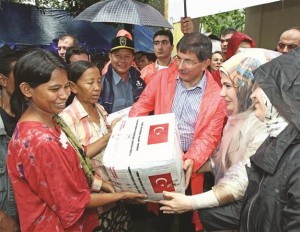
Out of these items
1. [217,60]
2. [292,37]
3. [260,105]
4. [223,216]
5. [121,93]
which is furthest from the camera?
[217,60]

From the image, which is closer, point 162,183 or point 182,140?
point 162,183

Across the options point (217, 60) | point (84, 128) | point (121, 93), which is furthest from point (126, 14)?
point (84, 128)

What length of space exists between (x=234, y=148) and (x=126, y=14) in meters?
2.41

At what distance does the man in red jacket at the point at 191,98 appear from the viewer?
241 cm

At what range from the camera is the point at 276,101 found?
1.11 m

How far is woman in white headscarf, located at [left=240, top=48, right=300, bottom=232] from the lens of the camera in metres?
1.06

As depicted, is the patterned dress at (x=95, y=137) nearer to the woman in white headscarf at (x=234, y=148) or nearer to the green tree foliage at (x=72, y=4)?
the woman in white headscarf at (x=234, y=148)

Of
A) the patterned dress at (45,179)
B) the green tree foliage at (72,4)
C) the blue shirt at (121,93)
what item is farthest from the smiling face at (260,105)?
the green tree foliage at (72,4)

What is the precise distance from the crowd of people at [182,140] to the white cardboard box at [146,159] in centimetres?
10

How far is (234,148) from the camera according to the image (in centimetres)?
184

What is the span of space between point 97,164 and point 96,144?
194 mm

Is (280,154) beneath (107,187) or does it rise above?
above

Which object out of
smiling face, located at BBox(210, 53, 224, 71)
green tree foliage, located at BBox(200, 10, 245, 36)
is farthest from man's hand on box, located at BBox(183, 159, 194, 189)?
green tree foliage, located at BBox(200, 10, 245, 36)

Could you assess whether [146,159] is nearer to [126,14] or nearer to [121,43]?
[121,43]
